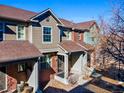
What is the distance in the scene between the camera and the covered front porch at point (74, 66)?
19.7 m

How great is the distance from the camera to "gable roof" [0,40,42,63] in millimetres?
12653

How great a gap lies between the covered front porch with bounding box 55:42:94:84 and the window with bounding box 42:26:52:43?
227cm

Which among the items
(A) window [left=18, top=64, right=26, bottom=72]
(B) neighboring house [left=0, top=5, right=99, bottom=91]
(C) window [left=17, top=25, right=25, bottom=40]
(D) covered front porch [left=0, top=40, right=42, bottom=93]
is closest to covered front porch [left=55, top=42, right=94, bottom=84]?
(B) neighboring house [left=0, top=5, right=99, bottom=91]

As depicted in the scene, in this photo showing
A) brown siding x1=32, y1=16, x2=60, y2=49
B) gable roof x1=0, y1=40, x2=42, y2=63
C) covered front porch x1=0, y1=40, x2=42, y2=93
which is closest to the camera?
gable roof x1=0, y1=40, x2=42, y2=63

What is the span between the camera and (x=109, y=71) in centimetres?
2645

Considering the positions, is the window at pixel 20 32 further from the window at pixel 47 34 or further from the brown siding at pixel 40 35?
the window at pixel 47 34

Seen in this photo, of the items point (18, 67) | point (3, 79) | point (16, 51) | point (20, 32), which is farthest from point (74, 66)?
point (3, 79)

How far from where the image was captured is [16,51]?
46.2ft

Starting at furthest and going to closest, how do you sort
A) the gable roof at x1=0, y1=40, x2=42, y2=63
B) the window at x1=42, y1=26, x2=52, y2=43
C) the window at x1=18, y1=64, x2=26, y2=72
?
the window at x1=42, y1=26, x2=52, y2=43
the window at x1=18, y1=64, x2=26, y2=72
the gable roof at x1=0, y1=40, x2=42, y2=63

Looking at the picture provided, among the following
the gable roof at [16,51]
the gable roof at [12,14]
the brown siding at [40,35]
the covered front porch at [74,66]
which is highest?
the gable roof at [12,14]

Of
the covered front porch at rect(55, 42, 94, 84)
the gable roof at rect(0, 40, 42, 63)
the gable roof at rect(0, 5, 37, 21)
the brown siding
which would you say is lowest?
the covered front porch at rect(55, 42, 94, 84)

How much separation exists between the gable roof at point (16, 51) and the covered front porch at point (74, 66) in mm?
5327

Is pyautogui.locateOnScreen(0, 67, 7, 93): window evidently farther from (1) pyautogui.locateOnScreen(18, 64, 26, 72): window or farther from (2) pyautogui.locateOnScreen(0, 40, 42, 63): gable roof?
(2) pyautogui.locateOnScreen(0, 40, 42, 63): gable roof

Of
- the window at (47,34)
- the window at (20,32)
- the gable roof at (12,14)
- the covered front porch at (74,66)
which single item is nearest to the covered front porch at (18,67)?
the window at (20,32)
